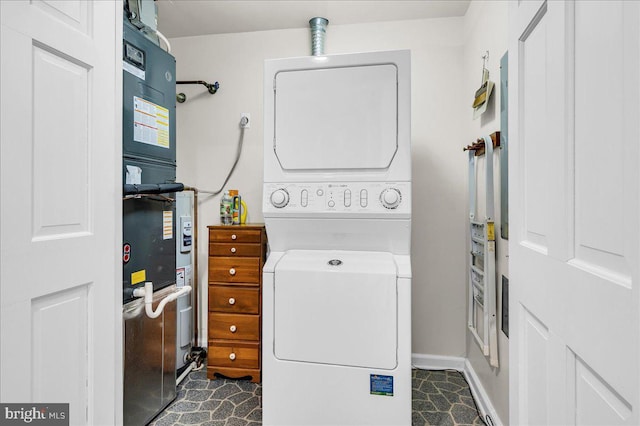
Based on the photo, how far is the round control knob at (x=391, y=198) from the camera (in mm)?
1646

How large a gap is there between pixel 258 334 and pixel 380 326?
1.10m

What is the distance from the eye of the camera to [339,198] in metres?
1.71

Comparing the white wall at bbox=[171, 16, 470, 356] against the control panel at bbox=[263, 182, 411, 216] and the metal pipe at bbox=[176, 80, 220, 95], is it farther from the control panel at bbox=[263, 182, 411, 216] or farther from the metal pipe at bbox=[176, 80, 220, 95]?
the control panel at bbox=[263, 182, 411, 216]

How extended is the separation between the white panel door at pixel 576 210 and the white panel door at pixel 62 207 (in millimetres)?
1159

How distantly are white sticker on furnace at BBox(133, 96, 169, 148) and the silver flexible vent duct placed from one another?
4.11 ft

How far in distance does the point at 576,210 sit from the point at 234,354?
88.1 inches

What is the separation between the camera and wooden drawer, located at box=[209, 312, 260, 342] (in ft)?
7.62

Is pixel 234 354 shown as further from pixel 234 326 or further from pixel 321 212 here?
pixel 321 212

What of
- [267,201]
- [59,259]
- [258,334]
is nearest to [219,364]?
[258,334]

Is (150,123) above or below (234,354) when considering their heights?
above

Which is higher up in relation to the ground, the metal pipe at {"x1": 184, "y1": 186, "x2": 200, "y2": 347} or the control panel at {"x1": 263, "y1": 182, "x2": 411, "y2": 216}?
the control panel at {"x1": 263, "y1": 182, "x2": 411, "y2": 216}

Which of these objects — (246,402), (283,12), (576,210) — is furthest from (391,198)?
(283,12)

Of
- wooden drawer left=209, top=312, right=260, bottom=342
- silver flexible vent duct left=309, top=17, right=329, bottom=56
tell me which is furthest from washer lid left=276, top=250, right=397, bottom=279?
silver flexible vent duct left=309, top=17, right=329, bottom=56

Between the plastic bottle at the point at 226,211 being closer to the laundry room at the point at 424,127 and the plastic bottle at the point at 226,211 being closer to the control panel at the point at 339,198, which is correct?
the laundry room at the point at 424,127
